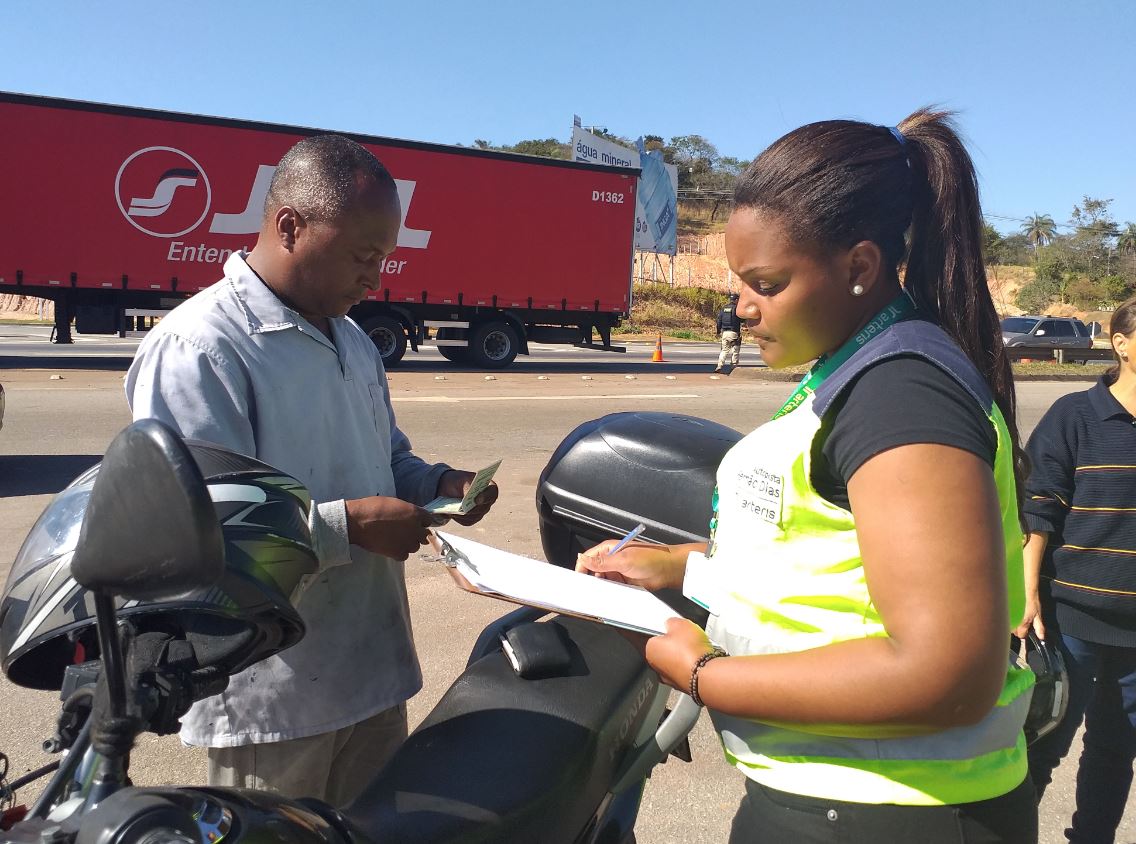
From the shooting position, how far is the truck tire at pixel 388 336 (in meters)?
16.4

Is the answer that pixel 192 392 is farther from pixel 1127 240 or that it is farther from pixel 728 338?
pixel 1127 240

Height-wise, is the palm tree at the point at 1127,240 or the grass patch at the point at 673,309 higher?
the palm tree at the point at 1127,240

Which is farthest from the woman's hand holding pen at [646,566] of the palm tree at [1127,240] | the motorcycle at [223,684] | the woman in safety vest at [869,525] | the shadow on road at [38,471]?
the palm tree at [1127,240]

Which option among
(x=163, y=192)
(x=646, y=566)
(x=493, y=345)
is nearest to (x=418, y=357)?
(x=493, y=345)

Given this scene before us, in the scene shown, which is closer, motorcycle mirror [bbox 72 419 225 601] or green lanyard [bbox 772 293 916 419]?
motorcycle mirror [bbox 72 419 225 601]

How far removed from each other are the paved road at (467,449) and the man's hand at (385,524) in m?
0.29

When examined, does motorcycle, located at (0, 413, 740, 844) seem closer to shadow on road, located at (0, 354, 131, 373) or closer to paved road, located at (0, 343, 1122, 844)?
paved road, located at (0, 343, 1122, 844)

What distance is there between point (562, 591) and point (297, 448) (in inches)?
30.5

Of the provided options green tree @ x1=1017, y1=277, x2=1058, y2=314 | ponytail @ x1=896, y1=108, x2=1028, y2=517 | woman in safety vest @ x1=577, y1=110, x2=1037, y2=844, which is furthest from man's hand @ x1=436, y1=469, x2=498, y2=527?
green tree @ x1=1017, y1=277, x2=1058, y2=314

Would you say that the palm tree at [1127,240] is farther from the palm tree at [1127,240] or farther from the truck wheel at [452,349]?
the truck wheel at [452,349]

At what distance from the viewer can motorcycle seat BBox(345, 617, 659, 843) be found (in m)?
1.48

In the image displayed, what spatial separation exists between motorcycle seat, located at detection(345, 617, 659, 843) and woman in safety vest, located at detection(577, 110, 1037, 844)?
0.34m

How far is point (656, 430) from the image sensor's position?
2.54m

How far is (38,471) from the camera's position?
7.40 metres
